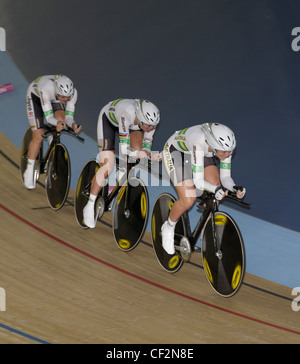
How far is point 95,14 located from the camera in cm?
826

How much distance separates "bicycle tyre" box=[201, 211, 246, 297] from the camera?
379 centimetres

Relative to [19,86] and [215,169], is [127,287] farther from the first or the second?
[19,86]

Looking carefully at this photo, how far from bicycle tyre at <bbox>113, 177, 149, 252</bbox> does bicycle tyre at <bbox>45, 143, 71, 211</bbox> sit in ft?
2.36

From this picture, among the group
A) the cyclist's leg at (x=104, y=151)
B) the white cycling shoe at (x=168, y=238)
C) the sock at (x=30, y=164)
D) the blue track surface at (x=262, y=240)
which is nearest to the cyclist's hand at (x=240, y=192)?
the white cycling shoe at (x=168, y=238)

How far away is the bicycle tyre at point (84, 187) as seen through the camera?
196 inches

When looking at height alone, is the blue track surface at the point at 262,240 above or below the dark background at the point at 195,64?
below

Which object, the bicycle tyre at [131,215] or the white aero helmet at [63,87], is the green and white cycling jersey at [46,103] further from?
the bicycle tyre at [131,215]

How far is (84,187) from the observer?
5027 millimetres

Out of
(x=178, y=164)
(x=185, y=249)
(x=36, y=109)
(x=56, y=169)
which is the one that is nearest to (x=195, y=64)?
(x=36, y=109)

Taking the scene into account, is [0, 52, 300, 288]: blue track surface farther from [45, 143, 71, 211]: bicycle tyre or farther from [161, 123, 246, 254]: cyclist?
[161, 123, 246, 254]: cyclist

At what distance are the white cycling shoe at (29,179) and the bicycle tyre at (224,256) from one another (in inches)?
85.4

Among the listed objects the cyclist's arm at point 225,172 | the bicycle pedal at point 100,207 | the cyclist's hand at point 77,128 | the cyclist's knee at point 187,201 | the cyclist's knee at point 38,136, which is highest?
the cyclist's knee at point 38,136
